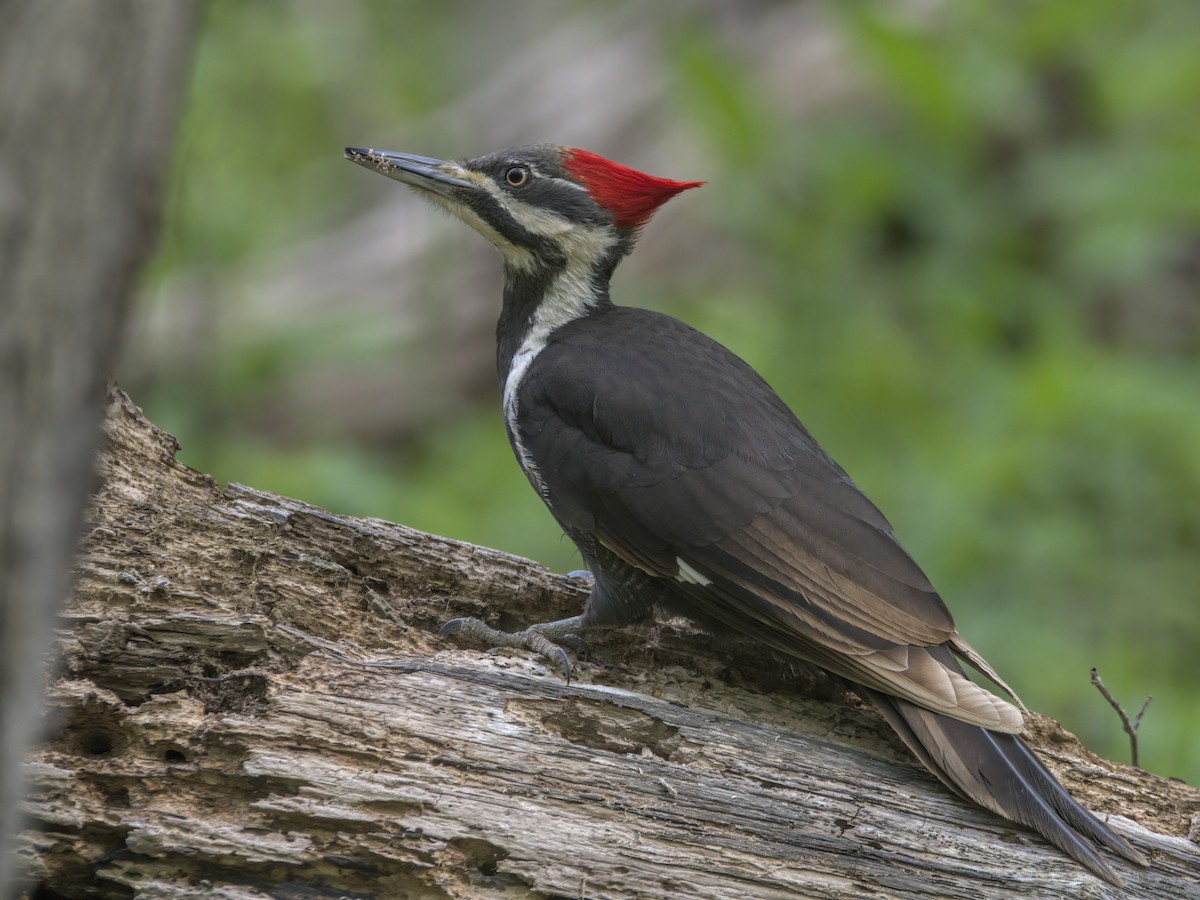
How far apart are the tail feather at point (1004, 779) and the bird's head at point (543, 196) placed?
172 centimetres

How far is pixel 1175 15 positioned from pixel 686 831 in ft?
20.0

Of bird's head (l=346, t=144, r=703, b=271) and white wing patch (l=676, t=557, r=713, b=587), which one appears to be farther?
bird's head (l=346, t=144, r=703, b=271)

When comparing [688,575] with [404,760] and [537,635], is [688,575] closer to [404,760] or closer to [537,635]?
[537,635]

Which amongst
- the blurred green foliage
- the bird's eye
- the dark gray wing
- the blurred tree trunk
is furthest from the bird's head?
the blurred tree trunk

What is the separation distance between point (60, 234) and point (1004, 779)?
2.35 metres

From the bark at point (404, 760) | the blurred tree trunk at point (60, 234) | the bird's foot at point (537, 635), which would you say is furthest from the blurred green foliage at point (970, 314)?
the blurred tree trunk at point (60, 234)

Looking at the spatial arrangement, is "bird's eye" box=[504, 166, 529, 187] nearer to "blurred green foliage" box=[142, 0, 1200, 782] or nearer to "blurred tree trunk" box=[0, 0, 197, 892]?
"blurred green foliage" box=[142, 0, 1200, 782]

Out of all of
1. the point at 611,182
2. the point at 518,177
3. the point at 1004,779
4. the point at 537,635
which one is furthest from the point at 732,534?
the point at 518,177

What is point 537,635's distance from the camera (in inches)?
122

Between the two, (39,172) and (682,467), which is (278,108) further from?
(39,172)

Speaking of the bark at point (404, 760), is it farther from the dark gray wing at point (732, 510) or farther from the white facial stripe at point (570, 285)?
the white facial stripe at point (570, 285)

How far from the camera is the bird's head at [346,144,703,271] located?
3.83 meters

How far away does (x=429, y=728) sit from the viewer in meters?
2.63

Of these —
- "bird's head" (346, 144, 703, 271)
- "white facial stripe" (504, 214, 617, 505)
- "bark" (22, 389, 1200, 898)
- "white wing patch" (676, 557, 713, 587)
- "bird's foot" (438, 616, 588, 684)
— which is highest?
"bird's head" (346, 144, 703, 271)
